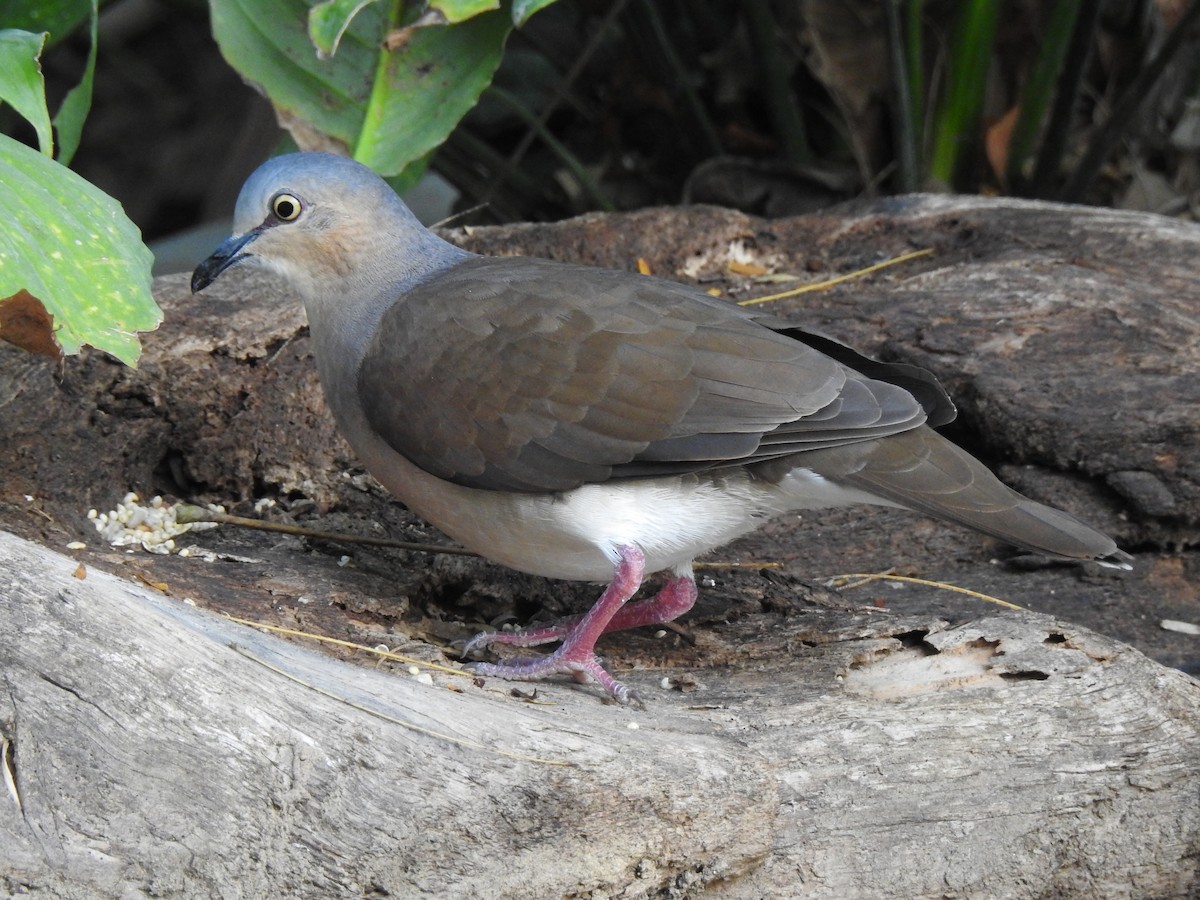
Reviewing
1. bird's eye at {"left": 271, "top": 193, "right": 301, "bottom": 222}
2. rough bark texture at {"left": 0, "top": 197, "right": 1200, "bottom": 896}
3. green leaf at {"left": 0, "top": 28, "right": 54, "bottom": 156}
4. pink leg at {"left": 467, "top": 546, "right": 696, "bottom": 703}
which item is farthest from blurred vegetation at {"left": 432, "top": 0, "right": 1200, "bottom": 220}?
pink leg at {"left": 467, "top": 546, "right": 696, "bottom": 703}

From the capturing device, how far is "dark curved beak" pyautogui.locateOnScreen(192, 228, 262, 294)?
3.67 meters

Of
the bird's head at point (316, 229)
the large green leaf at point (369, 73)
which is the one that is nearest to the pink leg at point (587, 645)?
the bird's head at point (316, 229)

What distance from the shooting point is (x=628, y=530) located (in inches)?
132

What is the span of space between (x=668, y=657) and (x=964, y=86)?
3.51 metres

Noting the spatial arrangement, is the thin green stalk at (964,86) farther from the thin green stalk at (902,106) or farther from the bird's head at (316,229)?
the bird's head at (316,229)

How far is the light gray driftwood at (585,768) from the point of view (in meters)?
2.46

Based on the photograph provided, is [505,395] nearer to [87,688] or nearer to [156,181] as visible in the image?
[87,688]

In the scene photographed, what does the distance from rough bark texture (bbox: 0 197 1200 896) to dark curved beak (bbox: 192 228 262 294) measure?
51 centimetres

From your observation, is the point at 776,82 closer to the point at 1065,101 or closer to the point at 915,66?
the point at 915,66

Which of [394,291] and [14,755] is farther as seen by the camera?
[394,291]

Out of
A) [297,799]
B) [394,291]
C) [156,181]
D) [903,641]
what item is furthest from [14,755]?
[156,181]

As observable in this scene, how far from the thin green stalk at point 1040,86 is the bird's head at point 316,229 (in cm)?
324

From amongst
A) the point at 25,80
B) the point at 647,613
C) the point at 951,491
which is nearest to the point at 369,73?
A: the point at 25,80

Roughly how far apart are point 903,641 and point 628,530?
74cm
